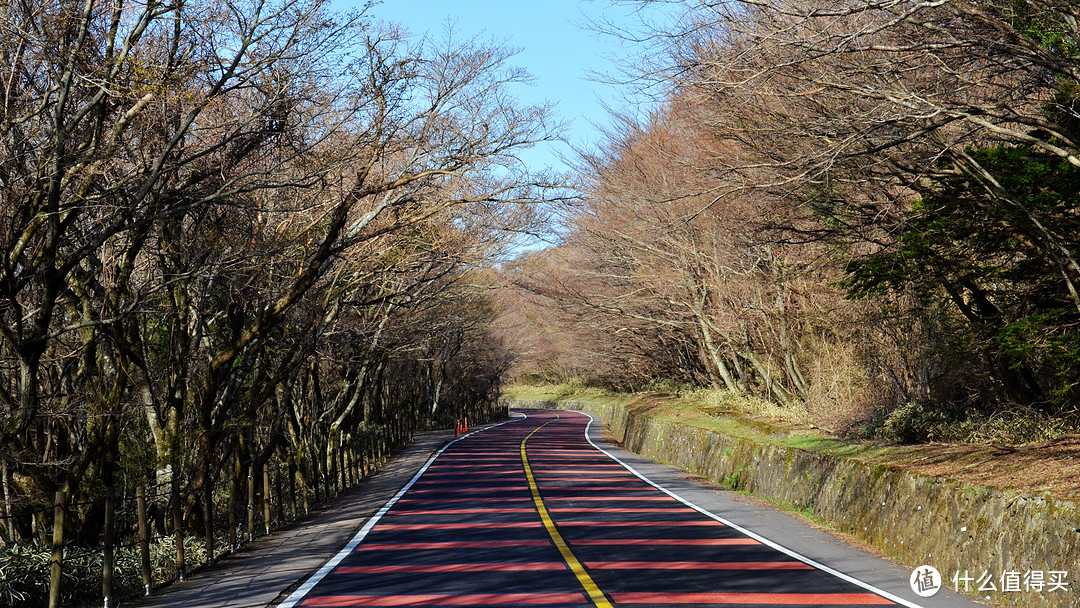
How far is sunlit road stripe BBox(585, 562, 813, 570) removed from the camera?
11.9 metres

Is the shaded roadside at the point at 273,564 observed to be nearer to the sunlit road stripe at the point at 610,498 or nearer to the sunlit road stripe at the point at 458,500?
the sunlit road stripe at the point at 458,500

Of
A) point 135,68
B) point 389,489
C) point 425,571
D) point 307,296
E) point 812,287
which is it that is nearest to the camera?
point 135,68

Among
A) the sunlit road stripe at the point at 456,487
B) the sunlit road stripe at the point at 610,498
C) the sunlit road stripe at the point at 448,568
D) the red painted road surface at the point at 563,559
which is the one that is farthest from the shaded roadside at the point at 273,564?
the sunlit road stripe at the point at 610,498

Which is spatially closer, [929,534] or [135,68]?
[135,68]

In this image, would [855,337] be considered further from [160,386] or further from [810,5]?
[160,386]

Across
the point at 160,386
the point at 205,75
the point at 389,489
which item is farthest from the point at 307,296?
the point at 205,75

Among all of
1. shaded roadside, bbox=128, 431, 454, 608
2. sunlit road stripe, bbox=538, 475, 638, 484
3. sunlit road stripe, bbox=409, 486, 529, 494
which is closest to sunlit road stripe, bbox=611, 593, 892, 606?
shaded roadside, bbox=128, 431, 454, 608

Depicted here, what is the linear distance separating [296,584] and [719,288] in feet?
69.4

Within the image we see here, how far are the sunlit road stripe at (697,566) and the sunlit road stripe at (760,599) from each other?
1640mm

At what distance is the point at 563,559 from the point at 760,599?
317 centimetres

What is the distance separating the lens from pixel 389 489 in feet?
77.8

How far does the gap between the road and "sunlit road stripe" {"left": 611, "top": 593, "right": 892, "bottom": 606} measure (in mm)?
19

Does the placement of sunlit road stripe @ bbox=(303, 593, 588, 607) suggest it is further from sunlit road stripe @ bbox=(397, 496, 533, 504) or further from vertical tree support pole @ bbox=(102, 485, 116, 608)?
sunlit road stripe @ bbox=(397, 496, 533, 504)

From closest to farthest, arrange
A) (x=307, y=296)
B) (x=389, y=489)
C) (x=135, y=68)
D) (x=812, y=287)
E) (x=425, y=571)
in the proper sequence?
1. (x=135, y=68)
2. (x=425, y=571)
3. (x=307, y=296)
4. (x=389, y=489)
5. (x=812, y=287)
